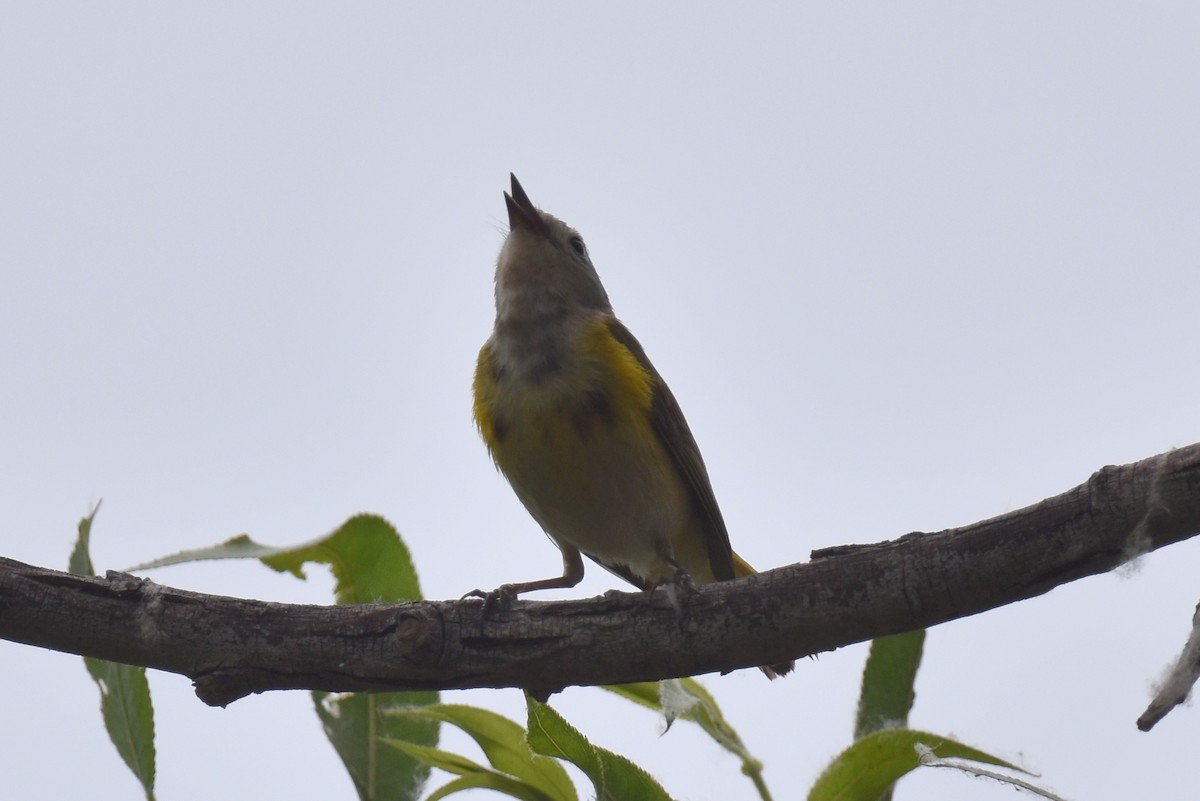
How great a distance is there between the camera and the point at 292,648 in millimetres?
3801

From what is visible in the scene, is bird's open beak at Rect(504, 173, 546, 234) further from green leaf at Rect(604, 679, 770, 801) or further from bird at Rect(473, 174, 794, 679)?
green leaf at Rect(604, 679, 770, 801)

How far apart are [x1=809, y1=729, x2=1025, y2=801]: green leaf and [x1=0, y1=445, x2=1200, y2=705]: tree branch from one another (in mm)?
768

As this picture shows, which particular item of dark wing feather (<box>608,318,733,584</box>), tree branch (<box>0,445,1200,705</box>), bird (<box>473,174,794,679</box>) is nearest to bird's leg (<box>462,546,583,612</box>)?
bird (<box>473,174,794,679</box>)

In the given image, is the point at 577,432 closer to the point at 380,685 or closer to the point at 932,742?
the point at 380,685

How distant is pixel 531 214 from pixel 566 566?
2111mm

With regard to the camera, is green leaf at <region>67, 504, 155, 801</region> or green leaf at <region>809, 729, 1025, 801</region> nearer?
green leaf at <region>809, 729, 1025, 801</region>

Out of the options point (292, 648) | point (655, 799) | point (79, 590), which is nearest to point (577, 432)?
point (292, 648)

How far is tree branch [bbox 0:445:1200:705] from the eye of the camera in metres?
3.50

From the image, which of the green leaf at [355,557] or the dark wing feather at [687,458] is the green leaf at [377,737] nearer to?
the green leaf at [355,557]

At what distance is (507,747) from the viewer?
124 inches

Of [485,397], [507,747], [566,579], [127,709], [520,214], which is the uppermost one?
[520,214]

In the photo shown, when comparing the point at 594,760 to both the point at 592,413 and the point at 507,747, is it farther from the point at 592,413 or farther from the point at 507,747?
the point at 592,413

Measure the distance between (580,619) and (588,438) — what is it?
5.75 ft

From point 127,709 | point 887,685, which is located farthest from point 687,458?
point 127,709
